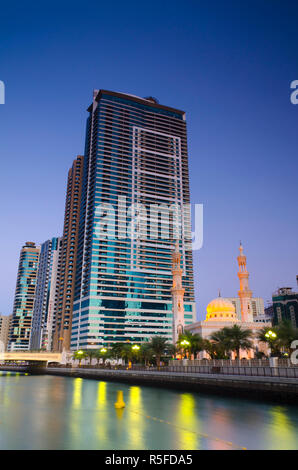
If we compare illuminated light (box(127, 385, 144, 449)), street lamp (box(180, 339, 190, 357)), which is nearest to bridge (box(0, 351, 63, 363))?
street lamp (box(180, 339, 190, 357))

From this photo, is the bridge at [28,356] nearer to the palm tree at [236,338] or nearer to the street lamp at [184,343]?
the street lamp at [184,343]

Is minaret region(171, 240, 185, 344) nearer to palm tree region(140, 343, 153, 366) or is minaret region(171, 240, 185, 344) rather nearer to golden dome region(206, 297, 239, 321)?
golden dome region(206, 297, 239, 321)

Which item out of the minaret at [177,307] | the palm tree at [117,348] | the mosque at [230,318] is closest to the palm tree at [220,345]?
the mosque at [230,318]

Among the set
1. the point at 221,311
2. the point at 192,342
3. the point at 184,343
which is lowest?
the point at 184,343

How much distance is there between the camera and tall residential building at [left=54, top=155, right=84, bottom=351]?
571 ft

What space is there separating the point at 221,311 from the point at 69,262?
103249 millimetres

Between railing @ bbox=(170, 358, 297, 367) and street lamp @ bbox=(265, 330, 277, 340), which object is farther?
street lamp @ bbox=(265, 330, 277, 340)

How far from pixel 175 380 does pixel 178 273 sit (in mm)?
44425

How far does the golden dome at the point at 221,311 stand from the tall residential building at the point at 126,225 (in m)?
57.5

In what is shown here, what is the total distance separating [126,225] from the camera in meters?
171

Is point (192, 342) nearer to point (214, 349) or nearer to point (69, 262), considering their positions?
point (214, 349)

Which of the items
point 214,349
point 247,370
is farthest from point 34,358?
point 247,370

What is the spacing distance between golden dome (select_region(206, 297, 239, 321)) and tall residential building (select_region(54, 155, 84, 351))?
9070 cm
